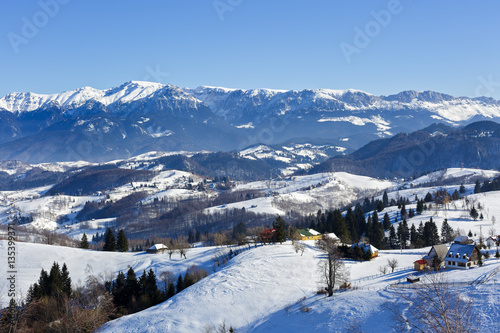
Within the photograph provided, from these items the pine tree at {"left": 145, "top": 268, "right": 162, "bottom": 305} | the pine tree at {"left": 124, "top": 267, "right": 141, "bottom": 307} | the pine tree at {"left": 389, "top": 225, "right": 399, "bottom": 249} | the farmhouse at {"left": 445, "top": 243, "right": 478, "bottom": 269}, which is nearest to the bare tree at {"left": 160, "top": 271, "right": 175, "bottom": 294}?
the pine tree at {"left": 145, "top": 268, "right": 162, "bottom": 305}

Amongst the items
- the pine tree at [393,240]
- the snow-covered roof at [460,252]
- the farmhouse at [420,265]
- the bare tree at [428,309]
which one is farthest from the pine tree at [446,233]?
the bare tree at [428,309]

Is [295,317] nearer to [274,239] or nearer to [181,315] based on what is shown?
[181,315]

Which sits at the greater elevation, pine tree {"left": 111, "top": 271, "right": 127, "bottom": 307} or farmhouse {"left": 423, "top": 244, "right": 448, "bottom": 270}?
farmhouse {"left": 423, "top": 244, "right": 448, "bottom": 270}

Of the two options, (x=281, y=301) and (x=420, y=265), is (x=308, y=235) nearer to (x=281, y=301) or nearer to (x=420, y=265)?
(x=420, y=265)

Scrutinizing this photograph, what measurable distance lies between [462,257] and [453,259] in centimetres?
136

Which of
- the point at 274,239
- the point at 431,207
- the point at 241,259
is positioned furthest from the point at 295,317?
the point at 431,207

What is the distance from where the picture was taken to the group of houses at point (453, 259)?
185ft

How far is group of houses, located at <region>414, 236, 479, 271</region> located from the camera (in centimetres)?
5631

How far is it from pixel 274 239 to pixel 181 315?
146ft

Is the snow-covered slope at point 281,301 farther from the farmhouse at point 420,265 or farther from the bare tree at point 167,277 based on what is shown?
the bare tree at point 167,277

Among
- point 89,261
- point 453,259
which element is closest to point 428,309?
point 453,259

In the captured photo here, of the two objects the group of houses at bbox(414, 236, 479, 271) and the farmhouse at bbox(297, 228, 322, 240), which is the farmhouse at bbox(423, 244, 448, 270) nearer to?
the group of houses at bbox(414, 236, 479, 271)

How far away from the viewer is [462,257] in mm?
57094

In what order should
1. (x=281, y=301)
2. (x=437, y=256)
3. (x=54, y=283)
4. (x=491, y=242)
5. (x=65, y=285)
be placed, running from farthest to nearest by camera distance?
(x=491, y=242) < (x=65, y=285) < (x=437, y=256) < (x=54, y=283) < (x=281, y=301)
